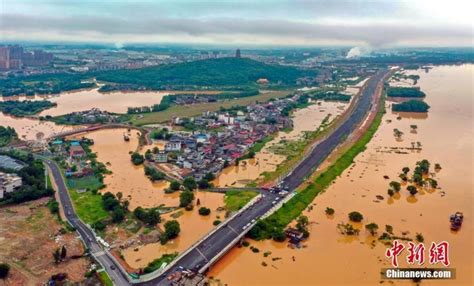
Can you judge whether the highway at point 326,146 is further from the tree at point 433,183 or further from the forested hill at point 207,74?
the forested hill at point 207,74

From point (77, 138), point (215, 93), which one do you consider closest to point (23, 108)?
point (77, 138)

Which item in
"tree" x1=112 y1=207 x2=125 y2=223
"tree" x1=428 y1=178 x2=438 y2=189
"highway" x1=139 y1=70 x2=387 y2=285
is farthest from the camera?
"tree" x1=428 y1=178 x2=438 y2=189

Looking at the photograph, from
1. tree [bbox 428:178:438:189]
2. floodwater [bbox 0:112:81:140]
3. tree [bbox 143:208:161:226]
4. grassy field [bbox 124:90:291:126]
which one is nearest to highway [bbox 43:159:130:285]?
tree [bbox 143:208:161:226]

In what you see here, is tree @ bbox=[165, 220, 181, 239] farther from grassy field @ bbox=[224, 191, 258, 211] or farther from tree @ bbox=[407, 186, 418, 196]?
tree @ bbox=[407, 186, 418, 196]

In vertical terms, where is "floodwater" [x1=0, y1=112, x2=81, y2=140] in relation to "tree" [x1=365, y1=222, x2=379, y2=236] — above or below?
above

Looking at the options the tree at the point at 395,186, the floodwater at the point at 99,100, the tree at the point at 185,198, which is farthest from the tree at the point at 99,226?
the floodwater at the point at 99,100
